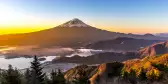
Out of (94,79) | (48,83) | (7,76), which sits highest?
(7,76)

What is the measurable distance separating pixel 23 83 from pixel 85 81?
24.1ft

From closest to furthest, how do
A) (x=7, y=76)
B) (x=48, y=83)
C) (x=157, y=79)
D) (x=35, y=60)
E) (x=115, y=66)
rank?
(x=7, y=76)
(x=35, y=60)
(x=48, y=83)
(x=157, y=79)
(x=115, y=66)

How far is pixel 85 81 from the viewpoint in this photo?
32.2 m

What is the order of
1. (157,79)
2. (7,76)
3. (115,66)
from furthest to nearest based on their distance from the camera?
(115,66), (157,79), (7,76)

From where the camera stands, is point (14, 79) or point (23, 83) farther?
point (23, 83)

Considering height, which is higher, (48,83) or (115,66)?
(48,83)

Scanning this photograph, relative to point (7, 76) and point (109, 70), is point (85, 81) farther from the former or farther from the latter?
point (109, 70)

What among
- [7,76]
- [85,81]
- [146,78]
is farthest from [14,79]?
[146,78]

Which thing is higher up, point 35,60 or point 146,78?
point 35,60

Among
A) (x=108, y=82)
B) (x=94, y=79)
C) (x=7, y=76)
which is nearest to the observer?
(x=7, y=76)

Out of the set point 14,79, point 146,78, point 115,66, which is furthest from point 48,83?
point 115,66

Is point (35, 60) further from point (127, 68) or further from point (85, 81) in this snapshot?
point (127, 68)

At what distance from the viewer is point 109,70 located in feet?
443

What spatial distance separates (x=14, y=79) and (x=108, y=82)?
9286 centimetres
